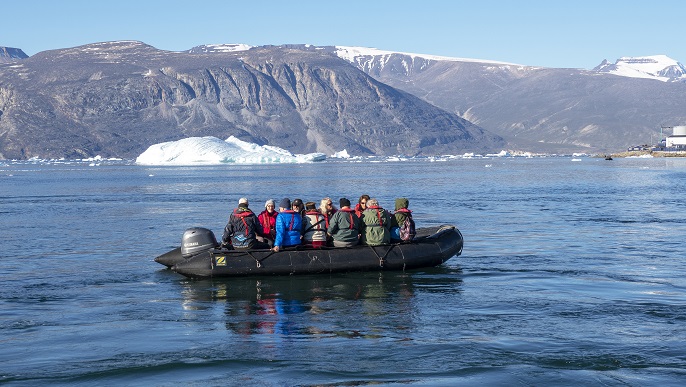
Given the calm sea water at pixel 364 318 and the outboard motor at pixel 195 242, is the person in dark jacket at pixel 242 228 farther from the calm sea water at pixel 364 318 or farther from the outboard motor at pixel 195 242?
the calm sea water at pixel 364 318

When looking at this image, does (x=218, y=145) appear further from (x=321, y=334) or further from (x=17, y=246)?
(x=321, y=334)

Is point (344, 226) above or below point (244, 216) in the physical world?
below

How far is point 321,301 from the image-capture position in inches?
800

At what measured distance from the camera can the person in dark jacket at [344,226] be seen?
23.3m

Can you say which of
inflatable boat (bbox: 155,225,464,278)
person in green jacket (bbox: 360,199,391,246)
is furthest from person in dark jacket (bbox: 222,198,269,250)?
person in green jacket (bbox: 360,199,391,246)

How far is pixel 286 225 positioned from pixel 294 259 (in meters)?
0.92

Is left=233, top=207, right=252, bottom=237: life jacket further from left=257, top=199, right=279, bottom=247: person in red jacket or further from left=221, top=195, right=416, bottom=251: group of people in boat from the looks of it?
left=257, top=199, right=279, bottom=247: person in red jacket

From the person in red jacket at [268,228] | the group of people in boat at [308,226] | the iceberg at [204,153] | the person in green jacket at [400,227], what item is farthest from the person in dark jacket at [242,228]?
the iceberg at [204,153]

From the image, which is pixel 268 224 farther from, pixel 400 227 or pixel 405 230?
pixel 405 230

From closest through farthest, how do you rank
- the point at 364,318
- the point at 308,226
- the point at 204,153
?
the point at 364,318 → the point at 308,226 → the point at 204,153

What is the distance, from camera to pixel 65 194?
238 feet

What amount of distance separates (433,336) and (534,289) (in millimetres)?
5775

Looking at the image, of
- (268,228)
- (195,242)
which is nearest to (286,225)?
(268,228)

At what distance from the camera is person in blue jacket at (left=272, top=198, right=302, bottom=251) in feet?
75.4
